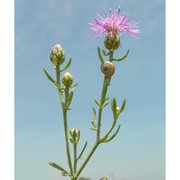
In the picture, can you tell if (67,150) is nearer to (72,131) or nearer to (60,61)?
(72,131)

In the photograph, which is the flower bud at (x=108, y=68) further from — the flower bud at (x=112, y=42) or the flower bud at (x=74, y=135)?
the flower bud at (x=74, y=135)

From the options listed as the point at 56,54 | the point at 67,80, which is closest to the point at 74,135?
the point at 67,80

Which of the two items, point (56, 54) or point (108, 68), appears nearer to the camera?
point (108, 68)

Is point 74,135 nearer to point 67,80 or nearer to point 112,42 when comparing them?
point 67,80

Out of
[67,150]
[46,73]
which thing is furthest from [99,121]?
[46,73]

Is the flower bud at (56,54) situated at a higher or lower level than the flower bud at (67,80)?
higher

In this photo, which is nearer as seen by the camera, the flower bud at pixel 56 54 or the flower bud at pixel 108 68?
the flower bud at pixel 108 68
